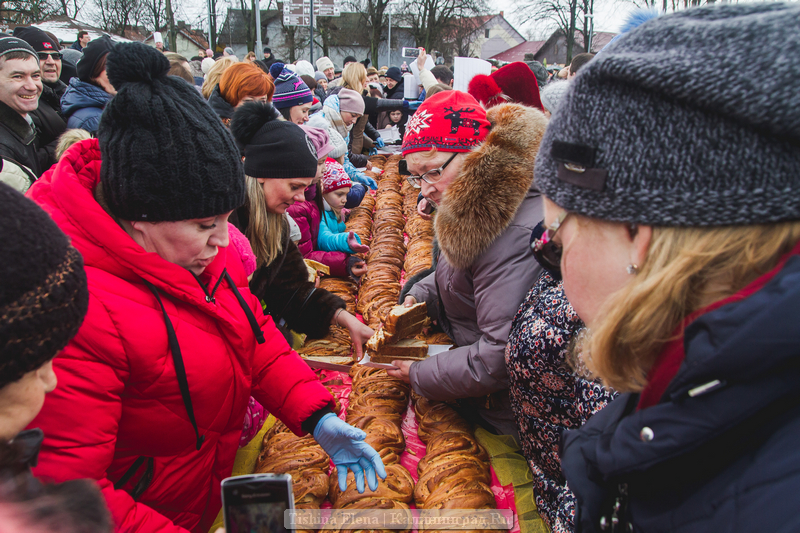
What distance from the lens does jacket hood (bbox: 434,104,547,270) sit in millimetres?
2408

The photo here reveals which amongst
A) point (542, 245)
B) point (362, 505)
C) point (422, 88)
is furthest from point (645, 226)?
point (422, 88)

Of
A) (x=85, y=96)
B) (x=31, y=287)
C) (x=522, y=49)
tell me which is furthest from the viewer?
(x=522, y=49)

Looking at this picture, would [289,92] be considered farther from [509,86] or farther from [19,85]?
[509,86]

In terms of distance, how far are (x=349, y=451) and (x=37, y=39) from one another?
720cm

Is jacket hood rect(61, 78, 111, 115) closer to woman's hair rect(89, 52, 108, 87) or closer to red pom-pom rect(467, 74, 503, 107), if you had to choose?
woman's hair rect(89, 52, 108, 87)

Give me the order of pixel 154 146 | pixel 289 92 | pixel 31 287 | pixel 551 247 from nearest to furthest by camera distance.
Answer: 1. pixel 31 287
2. pixel 551 247
3. pixel 154 146
4. pixel 289 92

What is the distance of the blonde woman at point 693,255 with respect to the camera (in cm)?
72

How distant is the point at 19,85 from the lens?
4262 mm

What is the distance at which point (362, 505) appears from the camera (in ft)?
7.15

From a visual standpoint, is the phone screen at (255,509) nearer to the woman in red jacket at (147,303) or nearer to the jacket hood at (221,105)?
the woman in red jacket at (147,303)

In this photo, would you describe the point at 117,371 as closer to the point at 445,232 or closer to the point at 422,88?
the point at 445,232

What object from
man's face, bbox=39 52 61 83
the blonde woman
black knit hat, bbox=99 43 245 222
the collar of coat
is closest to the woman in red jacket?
black knit hat, bbox=99 43 245 222

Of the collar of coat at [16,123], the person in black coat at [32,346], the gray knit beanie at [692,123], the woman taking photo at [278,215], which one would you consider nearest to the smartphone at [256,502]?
the person in black coat at [32,346]

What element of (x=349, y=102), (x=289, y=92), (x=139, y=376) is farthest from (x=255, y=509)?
(x=349, y=102)
